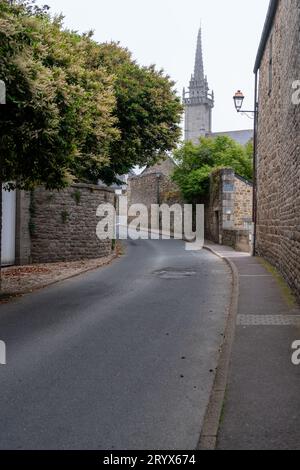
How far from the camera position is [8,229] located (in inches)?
635

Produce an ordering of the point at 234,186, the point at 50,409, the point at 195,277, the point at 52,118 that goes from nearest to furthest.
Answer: the point at 50,409 < the point at 52,118 < the point at 195,277 < the point at 234,186

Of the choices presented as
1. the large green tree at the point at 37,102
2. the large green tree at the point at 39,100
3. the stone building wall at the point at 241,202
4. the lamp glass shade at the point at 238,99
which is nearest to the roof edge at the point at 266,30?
the lamp glass shade at the point at 238,99

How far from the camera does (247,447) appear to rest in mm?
3551

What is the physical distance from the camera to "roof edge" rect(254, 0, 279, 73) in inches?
535

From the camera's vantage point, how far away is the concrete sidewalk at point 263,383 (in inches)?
146

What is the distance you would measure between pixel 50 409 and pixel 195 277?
32.0ft

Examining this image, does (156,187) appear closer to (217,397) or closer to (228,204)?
(228,204)

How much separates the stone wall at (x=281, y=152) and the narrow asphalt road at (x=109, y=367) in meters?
2.12

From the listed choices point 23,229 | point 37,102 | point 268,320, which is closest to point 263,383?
point 268,320

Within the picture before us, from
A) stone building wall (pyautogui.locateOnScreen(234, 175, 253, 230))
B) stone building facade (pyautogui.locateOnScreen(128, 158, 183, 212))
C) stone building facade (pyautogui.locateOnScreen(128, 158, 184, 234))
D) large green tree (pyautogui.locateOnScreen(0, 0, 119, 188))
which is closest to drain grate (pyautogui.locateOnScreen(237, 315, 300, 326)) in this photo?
large green tree (pyautogui.locateOnScreen(0, 0, 119, 188))

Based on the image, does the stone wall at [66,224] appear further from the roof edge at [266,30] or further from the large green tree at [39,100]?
the roof edge at [266,30]

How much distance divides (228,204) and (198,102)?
8019 centimetres

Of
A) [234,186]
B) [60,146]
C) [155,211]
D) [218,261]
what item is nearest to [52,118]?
[60,146]

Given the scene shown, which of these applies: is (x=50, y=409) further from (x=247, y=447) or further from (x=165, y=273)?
(x=165, y=273)
